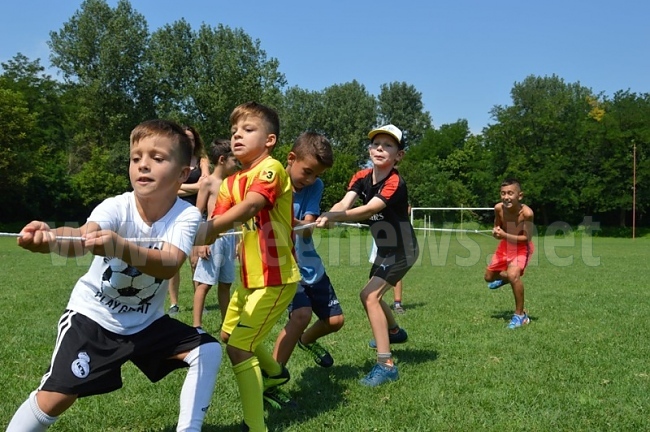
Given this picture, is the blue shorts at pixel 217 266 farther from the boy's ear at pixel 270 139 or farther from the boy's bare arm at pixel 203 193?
the boy's ear at pixel 270 139

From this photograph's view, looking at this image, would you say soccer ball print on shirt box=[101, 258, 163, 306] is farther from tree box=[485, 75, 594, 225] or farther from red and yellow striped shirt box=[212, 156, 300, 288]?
tree box=[485, 75, 594, 225]

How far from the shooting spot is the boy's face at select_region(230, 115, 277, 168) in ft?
12.6

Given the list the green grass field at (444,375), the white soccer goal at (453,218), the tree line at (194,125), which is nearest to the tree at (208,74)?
the tree line at (194,125)

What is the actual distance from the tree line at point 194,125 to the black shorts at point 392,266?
4165cm

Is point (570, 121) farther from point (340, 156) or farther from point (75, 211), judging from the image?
point (75, 211)

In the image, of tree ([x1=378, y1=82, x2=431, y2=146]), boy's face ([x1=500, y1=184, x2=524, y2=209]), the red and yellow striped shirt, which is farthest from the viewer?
tree ([x1=378, y1=82, x2=431, y2=146])

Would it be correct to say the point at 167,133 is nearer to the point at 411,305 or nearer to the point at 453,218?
the point at 411,305

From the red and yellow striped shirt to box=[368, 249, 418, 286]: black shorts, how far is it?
1.65 meters

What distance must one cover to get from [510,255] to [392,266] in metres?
3.65

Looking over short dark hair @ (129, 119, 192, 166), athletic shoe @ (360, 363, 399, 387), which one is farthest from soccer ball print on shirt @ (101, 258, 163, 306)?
athletic shoe @ (360, 363, 399, 387)

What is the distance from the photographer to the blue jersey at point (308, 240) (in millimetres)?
4933

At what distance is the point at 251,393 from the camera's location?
3631 millimetres

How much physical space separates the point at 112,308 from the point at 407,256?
2.99 m

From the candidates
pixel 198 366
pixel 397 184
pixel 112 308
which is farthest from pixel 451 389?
pixel 112 308
